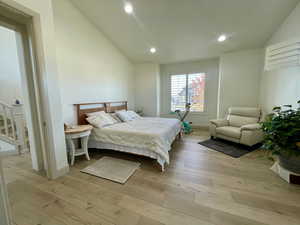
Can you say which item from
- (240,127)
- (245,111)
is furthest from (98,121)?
(245,111)

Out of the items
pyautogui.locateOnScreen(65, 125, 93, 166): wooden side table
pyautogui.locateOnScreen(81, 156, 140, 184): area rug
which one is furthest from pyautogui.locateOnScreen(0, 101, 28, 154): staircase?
pyautogui.locateOnScreen(81, 156, 140, 184): area rug

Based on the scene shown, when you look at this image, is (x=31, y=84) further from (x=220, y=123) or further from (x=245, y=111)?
(x=245, y=111)

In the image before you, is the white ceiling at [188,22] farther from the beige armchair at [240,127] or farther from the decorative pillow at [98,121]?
the decorative pillow at [98,121]

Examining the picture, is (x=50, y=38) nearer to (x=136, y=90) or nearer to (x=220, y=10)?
(x=220, y=10)

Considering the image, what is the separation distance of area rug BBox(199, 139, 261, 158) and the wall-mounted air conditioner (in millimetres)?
1828

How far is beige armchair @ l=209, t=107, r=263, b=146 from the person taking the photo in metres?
2.91

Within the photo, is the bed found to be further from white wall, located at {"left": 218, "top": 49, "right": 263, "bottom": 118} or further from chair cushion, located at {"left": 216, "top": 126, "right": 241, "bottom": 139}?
white wall, located at {"left": 218, "top": 49, "right": 263, "bottom": 118}

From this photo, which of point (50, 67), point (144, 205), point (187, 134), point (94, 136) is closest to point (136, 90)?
point (187, 134)

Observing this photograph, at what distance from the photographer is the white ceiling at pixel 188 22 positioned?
258cm

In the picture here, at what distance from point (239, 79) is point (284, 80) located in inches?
53.7

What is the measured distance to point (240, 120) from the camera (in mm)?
3650

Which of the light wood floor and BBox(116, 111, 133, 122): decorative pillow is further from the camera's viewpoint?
BBox(116, 111, 133, 122): decorative pillow

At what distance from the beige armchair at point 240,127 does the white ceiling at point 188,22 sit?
1.90 meters

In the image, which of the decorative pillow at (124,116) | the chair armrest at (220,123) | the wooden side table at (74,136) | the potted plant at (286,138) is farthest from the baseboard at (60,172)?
the chair armrest at (220,123)
